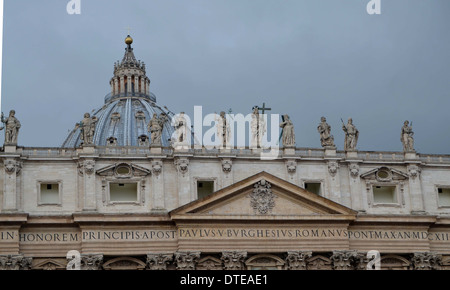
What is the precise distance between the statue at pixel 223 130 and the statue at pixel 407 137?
11599 mm

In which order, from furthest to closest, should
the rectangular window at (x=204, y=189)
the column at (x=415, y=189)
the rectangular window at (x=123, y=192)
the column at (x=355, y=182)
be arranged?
the column at (x=415, y=189) < the column at (x=355, y=182) < the rectangular window at (x=204, y=189) < the rectangular window at (x=123, y=192)

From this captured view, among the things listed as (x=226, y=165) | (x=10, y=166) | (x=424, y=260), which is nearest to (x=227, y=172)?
(x=226, y=165)

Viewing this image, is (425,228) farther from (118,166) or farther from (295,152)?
(118,166)

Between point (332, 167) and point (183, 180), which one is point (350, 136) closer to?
point (332, 167)

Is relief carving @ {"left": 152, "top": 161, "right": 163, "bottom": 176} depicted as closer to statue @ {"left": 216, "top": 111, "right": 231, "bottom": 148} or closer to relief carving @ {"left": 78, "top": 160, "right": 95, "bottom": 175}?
relief carving @ {"left": 78, "top": 160, "right": 95, "bottom": 175}

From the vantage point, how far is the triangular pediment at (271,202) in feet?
202

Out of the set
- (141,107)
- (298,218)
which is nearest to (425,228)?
(298,218)

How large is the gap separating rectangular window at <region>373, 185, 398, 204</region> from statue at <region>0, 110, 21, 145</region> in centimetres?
2292

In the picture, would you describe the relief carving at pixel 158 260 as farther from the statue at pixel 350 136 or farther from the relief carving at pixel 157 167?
the statue at pixel 350 136

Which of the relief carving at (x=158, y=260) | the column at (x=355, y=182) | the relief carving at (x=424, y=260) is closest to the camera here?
the relief carving at (x=158, y=260)

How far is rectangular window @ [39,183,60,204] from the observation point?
6144 centimetres

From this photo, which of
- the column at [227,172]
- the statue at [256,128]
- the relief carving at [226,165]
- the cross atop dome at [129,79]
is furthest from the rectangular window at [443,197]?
the cross atop dome at [129,79]
